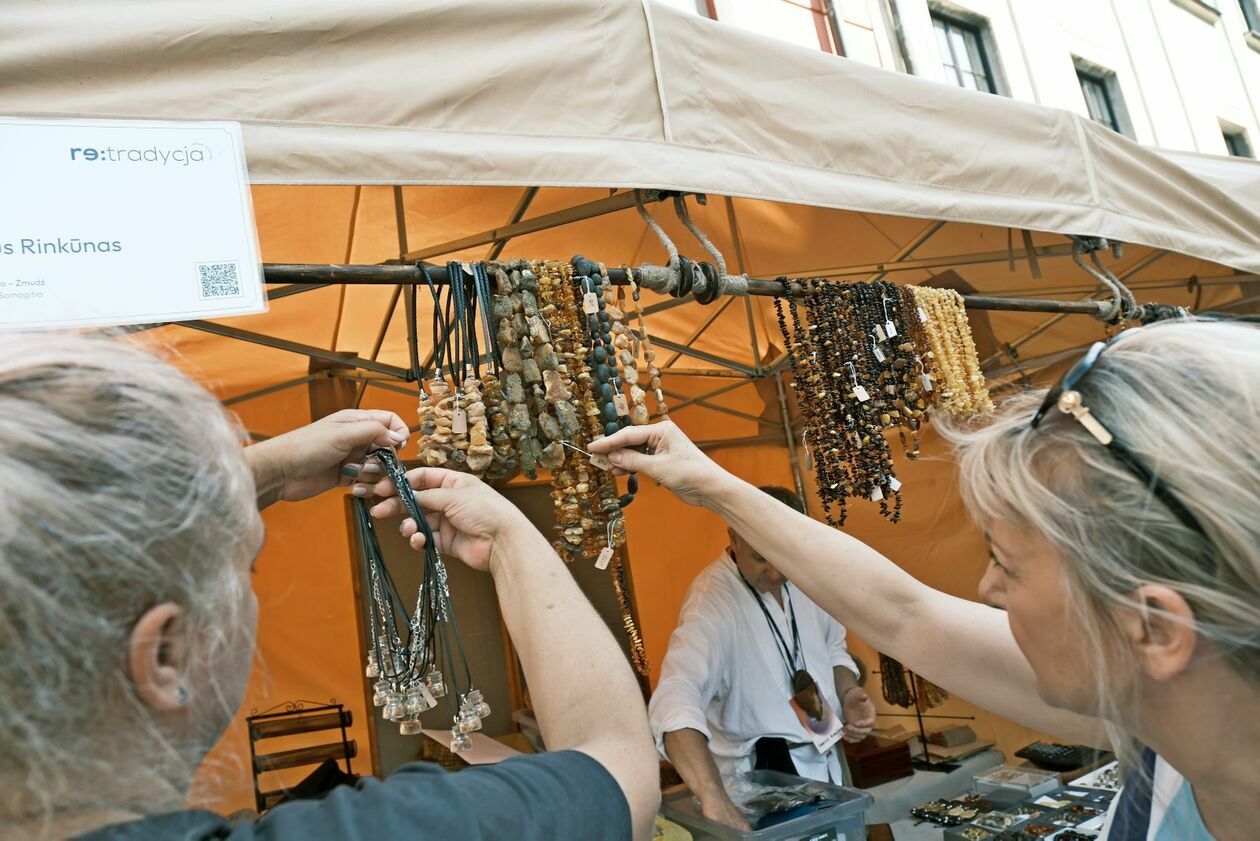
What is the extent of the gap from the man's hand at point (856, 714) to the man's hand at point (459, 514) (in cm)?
265

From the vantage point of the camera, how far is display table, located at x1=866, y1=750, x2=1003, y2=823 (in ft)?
14.3

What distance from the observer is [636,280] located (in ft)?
6.08

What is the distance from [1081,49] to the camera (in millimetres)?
10539

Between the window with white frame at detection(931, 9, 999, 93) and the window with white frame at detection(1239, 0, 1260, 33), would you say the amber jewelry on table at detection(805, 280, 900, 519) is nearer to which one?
the window with white frame at detection(931, 9, 999, 93)

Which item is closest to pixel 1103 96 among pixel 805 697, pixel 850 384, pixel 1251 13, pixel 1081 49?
pixel 1081 49

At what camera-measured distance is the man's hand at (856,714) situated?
3469 mm

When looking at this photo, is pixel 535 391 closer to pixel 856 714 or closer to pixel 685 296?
pixel 685 296

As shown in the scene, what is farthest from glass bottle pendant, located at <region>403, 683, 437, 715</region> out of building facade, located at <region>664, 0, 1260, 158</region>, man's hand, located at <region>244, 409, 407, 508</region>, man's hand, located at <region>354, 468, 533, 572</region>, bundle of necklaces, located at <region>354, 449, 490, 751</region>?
building facade, located at <region>664, 0, 1260, 158</region>

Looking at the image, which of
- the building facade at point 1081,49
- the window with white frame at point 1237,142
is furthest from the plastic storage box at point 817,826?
the window with white frame at point 1237,142

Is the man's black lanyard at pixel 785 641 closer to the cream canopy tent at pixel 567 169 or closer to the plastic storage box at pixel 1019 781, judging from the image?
the plastic storage box at pixel 1019 781

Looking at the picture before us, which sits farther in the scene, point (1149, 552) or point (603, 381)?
Result: point (603, 381)

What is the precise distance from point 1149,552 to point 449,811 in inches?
30.1

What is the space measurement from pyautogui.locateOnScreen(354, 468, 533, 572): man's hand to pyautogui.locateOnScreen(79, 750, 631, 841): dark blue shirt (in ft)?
1.39

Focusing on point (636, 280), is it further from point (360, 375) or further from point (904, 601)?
point (360, 375)
